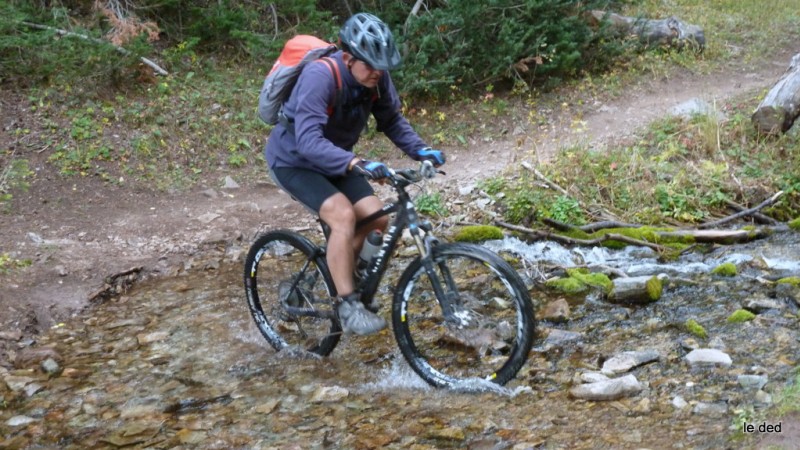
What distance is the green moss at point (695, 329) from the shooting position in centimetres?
542

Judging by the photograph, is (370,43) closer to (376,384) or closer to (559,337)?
(376,384)

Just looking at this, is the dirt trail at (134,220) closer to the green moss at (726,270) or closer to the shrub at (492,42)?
the shrub at (492,42)

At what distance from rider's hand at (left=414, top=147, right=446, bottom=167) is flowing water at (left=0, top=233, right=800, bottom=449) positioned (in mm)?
1468

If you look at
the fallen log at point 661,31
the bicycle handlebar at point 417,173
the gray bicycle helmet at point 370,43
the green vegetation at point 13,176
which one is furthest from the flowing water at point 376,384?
the fallen log at point 661,31

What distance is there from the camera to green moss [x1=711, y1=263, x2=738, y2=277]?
6791mm

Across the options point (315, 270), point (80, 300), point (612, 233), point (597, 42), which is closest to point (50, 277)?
point (80, 300)

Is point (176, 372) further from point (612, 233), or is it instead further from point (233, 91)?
point (233, 91)

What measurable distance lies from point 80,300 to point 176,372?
201 cm

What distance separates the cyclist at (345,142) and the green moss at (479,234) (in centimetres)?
315

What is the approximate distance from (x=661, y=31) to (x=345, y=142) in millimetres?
10828

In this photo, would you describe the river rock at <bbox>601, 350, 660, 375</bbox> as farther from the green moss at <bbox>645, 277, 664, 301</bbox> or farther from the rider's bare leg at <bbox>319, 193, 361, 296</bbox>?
the rider's bare leg at <bbox>319, 193, 361, 296</bbox>

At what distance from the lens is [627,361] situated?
5.03 metres

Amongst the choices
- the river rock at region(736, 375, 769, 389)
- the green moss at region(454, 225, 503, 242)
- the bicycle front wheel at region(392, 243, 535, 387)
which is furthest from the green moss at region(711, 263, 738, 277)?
the bicycle front wheel at region(392, 243, 535, 387)

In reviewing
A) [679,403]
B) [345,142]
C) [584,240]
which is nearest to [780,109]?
[584,240]
